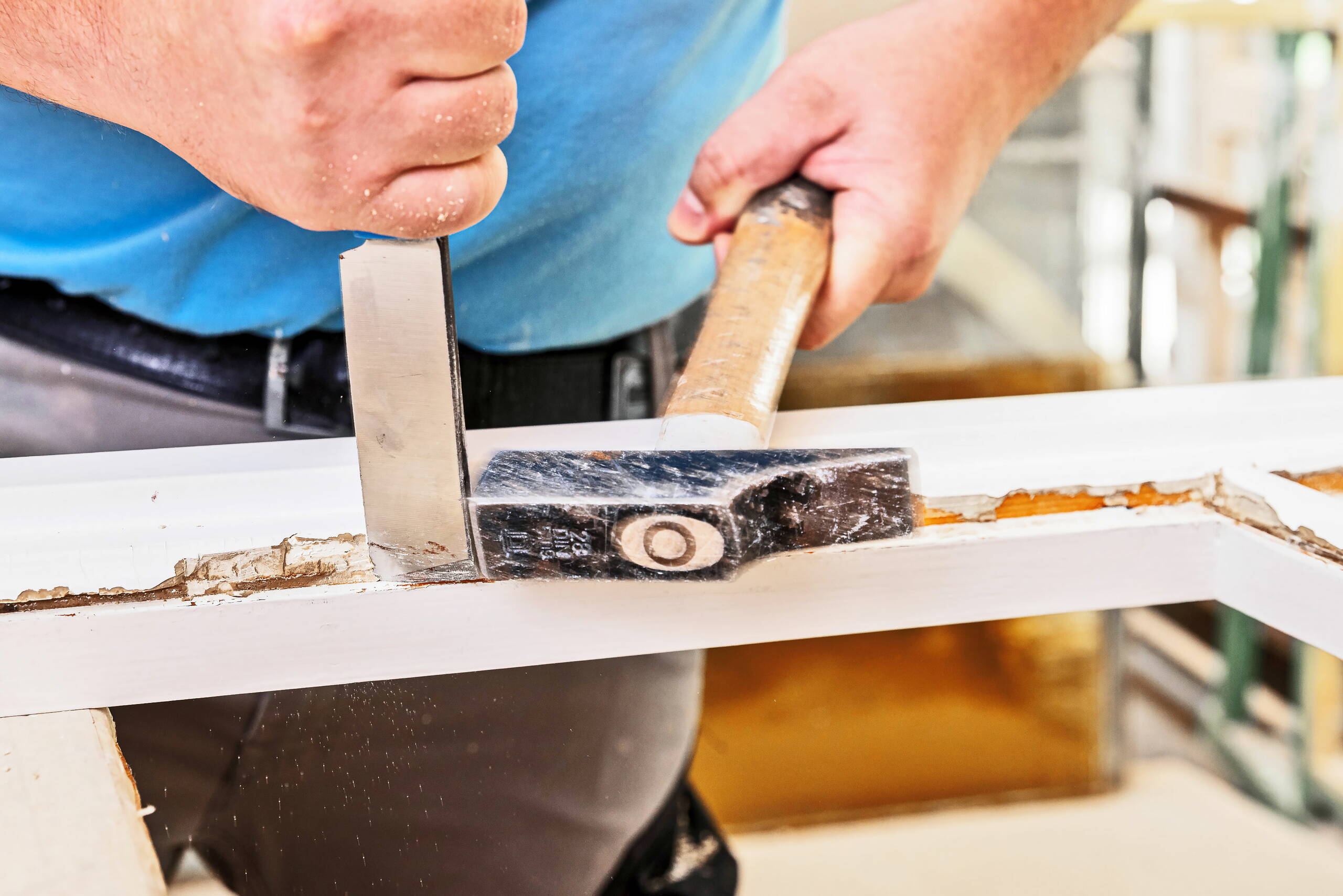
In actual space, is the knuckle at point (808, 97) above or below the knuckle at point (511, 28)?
above

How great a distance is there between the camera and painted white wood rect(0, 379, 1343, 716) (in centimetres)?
36

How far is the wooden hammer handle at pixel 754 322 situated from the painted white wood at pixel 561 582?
0.08 feet

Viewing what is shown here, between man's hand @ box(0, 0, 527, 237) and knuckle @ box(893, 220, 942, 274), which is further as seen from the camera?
knuckle @ box(893, 220, 942, 274)

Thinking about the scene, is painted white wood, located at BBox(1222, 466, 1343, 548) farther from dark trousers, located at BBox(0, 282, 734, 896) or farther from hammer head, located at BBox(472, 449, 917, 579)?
dark trousers, located at BBox(0, 282, 734, 896)

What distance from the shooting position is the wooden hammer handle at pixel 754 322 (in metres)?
0.41

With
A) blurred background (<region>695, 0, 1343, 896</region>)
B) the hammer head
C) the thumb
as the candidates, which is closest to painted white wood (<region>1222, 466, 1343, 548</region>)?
the hammer head

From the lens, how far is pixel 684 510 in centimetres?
30

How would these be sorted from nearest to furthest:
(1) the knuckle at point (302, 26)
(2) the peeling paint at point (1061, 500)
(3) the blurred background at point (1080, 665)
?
(1) the knuckle at point (302, 26), (2) the peeling paint at point (1061, 500), (3) the blurred background at point (1080, 665)

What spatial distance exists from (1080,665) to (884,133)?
116cm

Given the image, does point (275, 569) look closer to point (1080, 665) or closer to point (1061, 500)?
point (1061, 500)

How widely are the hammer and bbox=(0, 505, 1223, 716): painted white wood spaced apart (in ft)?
0.11

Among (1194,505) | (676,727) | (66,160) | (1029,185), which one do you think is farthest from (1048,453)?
(1029,185)

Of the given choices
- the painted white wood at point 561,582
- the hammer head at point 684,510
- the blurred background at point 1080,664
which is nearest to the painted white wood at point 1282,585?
the painted white wood at point 561,582

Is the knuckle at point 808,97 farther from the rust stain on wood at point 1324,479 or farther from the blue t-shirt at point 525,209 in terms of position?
the rust stain on wood at point 1324,479
